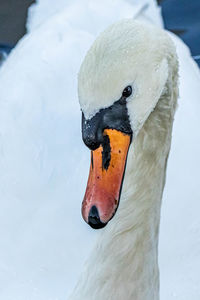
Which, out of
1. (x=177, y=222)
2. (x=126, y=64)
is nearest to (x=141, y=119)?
(x=126, y=64)

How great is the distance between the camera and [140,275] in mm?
3053

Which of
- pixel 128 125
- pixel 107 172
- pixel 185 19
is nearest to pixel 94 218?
pixel 107 172

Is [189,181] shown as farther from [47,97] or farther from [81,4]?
[81,4]

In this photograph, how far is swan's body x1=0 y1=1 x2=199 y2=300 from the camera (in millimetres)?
3656

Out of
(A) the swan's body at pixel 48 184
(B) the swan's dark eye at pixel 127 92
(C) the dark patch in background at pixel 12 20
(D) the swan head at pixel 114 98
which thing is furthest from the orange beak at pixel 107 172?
(C) the dark patch in background at pixel 12 20

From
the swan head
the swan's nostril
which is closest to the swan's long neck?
the swan head

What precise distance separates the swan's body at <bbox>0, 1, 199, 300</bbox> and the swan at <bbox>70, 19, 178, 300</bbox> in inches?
3.2

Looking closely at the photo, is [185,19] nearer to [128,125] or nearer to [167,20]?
[167,20]

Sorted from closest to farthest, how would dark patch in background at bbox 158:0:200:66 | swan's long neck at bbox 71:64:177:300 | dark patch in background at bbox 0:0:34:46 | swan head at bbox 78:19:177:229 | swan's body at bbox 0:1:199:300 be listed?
swan head at bbox 78:19:177:229 < swan's long neck at bbox 71:64:177:300 < swan's body at bbox 0:1:199:300 < dark patch in background at bbox 158:0:200:66 < dark patch in background at bbox 0:0:34:46

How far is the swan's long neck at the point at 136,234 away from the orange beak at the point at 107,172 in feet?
0.72

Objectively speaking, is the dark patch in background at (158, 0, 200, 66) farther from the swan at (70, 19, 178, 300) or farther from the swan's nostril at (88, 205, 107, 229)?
the swan's nostril at (88, 205, 107, 229)

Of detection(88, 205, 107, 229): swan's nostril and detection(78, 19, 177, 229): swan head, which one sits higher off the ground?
detection(78, 19, 177, 229): swan head

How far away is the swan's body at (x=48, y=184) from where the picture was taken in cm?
366

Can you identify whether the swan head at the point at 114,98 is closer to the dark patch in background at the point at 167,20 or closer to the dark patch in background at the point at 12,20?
the dark patch in background at the point at 167,20
